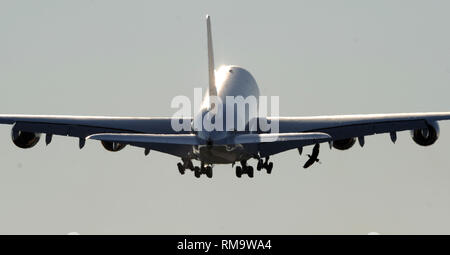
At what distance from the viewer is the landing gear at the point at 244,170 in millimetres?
54875

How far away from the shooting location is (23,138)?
60875 mm

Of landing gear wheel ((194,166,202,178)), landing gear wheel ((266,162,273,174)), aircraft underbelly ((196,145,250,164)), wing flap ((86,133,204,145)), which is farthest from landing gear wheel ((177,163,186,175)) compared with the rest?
wing flap ((86,133,204,145))

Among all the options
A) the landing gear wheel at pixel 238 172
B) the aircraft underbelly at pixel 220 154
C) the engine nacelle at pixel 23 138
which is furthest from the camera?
the engine nacelle at pixel 23 138

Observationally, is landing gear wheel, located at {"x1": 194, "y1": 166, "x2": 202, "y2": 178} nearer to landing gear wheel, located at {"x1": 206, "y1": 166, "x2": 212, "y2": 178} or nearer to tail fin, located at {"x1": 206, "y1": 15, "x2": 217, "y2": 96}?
landing gear wheel, located at {"x1": 206, "y1": 166, "x2": 212, "y2": 178}

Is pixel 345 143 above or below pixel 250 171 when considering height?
above

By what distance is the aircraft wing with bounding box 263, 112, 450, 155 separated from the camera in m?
58.0

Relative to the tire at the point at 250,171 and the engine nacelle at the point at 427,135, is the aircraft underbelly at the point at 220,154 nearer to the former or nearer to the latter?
the tire at the point at 250,171

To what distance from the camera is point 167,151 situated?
55344 millimetres

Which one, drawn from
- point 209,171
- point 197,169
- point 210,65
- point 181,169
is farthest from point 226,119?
point 210,65

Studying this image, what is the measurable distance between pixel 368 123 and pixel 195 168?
10021mm

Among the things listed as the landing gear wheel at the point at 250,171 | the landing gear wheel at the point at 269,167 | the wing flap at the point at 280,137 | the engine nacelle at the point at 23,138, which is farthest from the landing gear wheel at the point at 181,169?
the engine nacelle at the point at 23,138

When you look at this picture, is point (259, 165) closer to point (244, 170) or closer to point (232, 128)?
point (244, 170)
